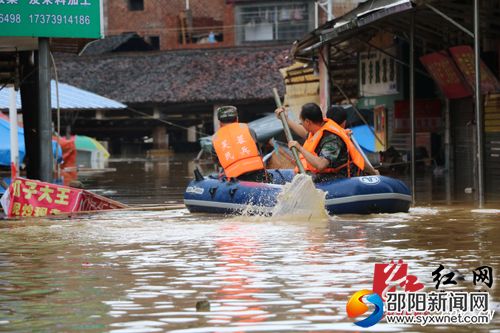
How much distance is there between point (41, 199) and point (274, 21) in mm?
48430

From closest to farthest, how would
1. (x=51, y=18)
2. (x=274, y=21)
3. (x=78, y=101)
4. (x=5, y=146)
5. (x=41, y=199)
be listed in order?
(x=41, y=199) → (x=51, y=18) → (x=5, y=146) → (x=78, y=101) → (x=274, y=21)

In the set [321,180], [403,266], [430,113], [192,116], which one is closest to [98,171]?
[430,113]

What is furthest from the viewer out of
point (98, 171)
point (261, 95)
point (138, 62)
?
point (138, 62)

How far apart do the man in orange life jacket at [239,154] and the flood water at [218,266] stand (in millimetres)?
856

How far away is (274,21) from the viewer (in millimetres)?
66062

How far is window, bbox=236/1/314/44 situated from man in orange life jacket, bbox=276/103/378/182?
159 ft

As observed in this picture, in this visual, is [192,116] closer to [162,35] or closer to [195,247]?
[162,35]

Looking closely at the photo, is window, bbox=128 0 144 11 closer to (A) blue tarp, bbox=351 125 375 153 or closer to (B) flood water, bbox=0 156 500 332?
(A) blue tarp, bbox=351 125 375 153

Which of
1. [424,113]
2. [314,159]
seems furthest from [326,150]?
[424,113]

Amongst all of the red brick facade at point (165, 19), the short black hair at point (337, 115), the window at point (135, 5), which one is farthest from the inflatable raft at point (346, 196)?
the window at point (135, 5)

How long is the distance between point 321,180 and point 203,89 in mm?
46296

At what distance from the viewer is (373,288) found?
360 inches

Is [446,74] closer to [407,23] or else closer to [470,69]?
[407,23]

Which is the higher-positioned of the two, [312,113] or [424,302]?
[312,113]
